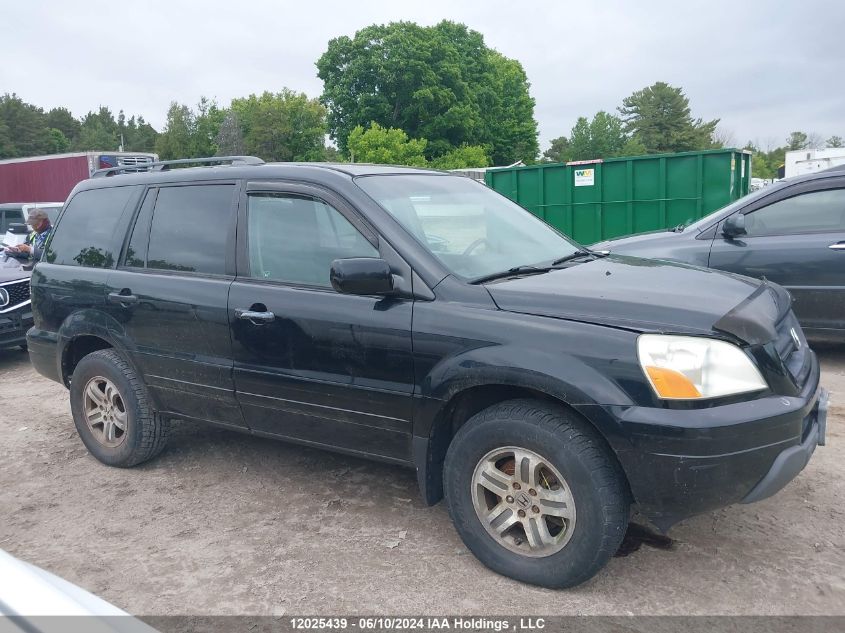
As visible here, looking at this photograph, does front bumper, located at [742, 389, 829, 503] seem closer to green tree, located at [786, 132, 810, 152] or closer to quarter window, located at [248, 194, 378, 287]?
quarter window, located at [248, 194, 378, 287]

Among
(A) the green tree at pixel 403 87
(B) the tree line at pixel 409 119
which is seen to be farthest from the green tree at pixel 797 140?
(A) the green tree at pixel 403 87

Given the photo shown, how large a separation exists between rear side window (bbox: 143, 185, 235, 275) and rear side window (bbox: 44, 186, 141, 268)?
10.7 inches

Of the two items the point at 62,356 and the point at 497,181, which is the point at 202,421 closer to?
the point at 62,356

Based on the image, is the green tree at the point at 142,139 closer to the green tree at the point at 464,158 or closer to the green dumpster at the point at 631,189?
the green tree at the point at 464,158

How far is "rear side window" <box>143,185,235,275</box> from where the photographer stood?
13.3 feet

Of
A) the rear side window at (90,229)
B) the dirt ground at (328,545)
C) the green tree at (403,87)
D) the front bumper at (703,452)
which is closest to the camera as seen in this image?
the front bumper at (703,452)

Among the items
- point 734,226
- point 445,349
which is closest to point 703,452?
point 445,349

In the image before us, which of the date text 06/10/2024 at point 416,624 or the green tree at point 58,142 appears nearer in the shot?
the date text 06/10/2024 at point 416,624

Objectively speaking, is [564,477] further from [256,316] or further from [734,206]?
[734,206]

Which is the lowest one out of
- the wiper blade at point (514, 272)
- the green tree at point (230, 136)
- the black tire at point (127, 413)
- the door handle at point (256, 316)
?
the black tire at point (127, 413)

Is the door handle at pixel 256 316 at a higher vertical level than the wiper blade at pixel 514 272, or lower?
lower

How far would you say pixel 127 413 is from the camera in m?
4.46

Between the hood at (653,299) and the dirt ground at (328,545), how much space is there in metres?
1.02

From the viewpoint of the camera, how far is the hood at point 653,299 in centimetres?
287
